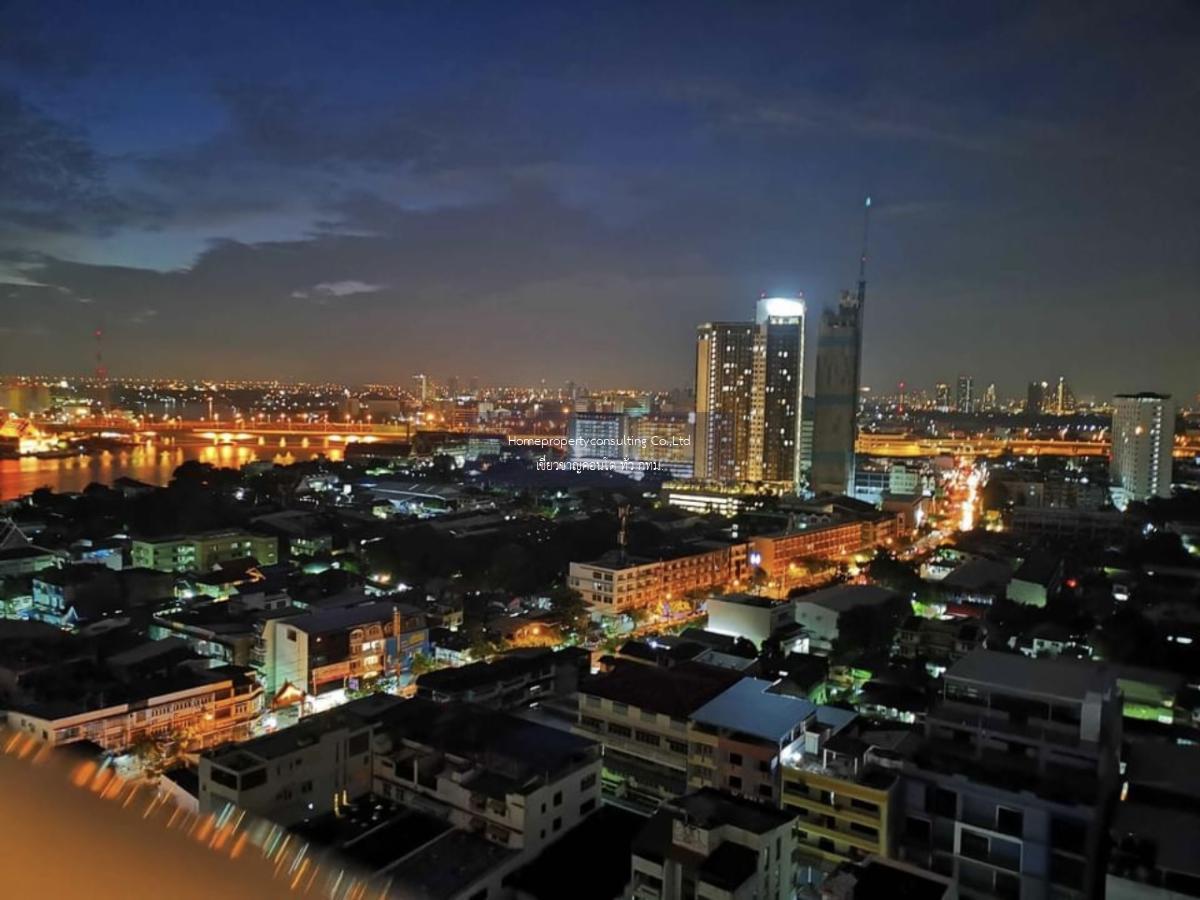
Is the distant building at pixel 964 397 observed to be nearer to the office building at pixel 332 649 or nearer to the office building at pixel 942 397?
the office building at pixel 942 397

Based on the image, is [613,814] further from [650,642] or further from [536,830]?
[650,642]

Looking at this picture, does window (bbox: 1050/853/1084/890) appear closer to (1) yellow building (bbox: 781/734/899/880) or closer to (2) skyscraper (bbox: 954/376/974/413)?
(1) yellow building (bbox: 781/734/899/880)

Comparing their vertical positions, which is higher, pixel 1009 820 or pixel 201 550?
pixel 1009 820

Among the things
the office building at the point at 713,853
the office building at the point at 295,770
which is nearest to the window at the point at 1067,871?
the office building at the point at 713,853

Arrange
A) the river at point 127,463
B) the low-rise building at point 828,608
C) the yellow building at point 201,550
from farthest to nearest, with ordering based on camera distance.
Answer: the river at point 127,463 < the yellow building at point 201,550 < the low-rise building at point 828,608

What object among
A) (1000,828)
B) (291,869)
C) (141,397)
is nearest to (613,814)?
(1000,828)

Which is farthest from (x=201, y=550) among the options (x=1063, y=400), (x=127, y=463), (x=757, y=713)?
(x=1063, y=400)

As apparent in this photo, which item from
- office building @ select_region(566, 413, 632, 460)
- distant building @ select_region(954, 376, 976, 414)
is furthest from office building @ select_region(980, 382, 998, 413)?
office building @ select_region(566, 413, 632, 460)

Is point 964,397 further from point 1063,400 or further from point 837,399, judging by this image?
point 837,399
